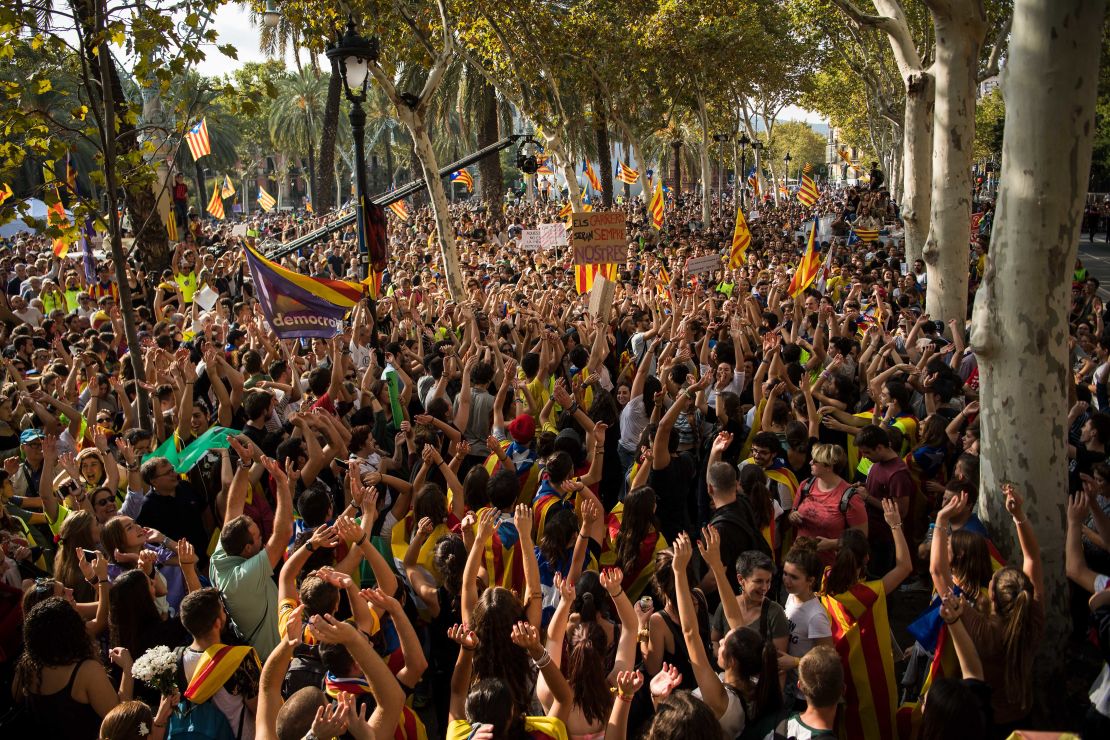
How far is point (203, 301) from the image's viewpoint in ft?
40.3

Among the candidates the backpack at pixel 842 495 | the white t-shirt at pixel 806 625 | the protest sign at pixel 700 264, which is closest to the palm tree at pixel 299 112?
the protest sign at pixel 700 264

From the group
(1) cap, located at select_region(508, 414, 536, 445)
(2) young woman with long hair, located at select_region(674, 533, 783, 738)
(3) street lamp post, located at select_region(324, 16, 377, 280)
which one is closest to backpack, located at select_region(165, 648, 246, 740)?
(2) young woman with long hair, located at select_region(674, 533, 783, 738)

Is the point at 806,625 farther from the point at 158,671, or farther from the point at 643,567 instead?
the point at 158,671

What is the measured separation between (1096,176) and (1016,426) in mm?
50895

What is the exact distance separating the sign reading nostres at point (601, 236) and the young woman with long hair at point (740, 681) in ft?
29.0

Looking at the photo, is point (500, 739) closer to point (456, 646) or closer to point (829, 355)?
point (456, 646)

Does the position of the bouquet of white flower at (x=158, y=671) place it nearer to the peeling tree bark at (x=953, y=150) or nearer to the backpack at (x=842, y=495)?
the backpack at (x=842, y=495)

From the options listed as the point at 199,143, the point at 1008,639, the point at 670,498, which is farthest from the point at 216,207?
the point at 1008,639

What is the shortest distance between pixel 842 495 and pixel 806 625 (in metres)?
1.40

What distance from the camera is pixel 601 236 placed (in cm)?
1231

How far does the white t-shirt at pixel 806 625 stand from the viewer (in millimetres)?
4235

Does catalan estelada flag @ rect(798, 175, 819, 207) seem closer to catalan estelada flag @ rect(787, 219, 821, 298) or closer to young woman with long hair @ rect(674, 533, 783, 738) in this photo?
catalan estelada flag @ rect(787, 219, 821, 298)

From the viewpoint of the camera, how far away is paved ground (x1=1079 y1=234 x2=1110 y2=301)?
22719mm

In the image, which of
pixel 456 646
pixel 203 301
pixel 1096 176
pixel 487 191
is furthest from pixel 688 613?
pixel 1096 176
